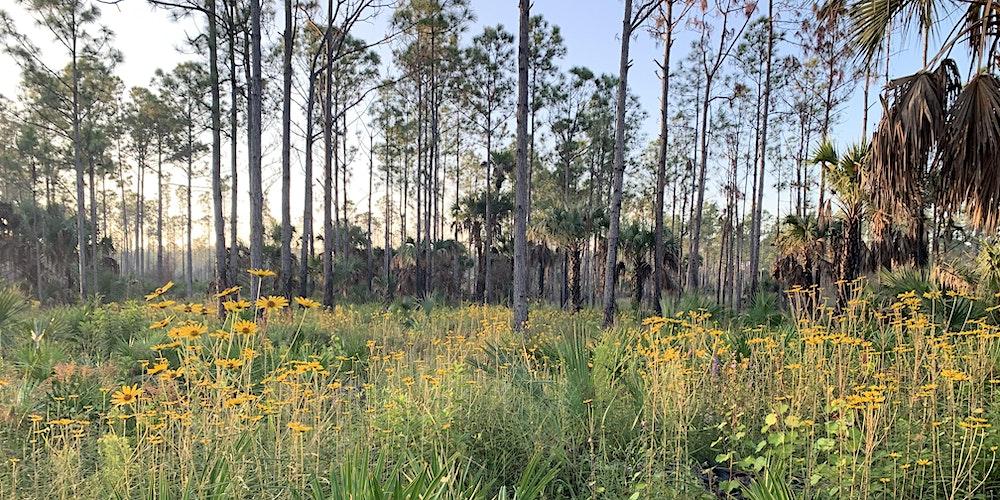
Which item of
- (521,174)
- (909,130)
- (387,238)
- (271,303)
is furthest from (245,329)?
(387,238)

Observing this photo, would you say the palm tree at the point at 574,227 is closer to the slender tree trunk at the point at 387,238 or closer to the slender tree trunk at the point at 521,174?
the slender tree trunk at the point at 387,238

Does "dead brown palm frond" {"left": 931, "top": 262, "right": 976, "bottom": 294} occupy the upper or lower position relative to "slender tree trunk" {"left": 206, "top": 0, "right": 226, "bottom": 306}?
lower

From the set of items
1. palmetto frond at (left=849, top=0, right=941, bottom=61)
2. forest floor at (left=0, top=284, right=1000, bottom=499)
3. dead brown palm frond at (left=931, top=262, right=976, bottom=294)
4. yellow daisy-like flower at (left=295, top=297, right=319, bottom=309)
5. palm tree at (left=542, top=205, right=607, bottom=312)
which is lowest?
forest floor at (left=0, top=284, right=1000, bottom=499)

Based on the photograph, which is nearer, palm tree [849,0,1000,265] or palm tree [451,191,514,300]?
palm tree [849,0,1000,265]

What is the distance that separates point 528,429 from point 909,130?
518cm

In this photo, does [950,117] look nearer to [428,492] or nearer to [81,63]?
[428,492]

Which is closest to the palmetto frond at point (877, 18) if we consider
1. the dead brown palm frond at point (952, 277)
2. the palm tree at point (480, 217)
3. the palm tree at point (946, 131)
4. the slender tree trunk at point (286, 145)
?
the palm tree at point (946, 131)

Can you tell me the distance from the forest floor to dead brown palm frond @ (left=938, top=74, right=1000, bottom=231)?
83.4 inches

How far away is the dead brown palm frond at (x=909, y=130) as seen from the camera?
541 centimetres

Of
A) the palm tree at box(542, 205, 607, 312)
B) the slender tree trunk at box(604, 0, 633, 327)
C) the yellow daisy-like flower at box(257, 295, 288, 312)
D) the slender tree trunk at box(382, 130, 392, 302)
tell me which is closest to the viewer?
the yellow daisy-like flower at box(257, 295, 288, 312)

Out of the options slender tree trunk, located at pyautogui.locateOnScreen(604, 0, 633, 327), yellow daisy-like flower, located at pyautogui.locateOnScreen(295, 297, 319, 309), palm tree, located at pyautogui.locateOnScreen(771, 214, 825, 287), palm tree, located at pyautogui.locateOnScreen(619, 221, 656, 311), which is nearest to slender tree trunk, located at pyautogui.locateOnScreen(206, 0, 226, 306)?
slender tree trunk, located at pyautogui.locateOnScreen(604, 0, 633, 327)

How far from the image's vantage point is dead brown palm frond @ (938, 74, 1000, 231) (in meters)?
5.10

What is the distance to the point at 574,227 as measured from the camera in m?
19.7

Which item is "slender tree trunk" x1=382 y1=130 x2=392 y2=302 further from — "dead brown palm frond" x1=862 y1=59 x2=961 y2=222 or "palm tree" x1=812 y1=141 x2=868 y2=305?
"dead brown palm frond" x1=862 y1=59 x2=961 y2=222
